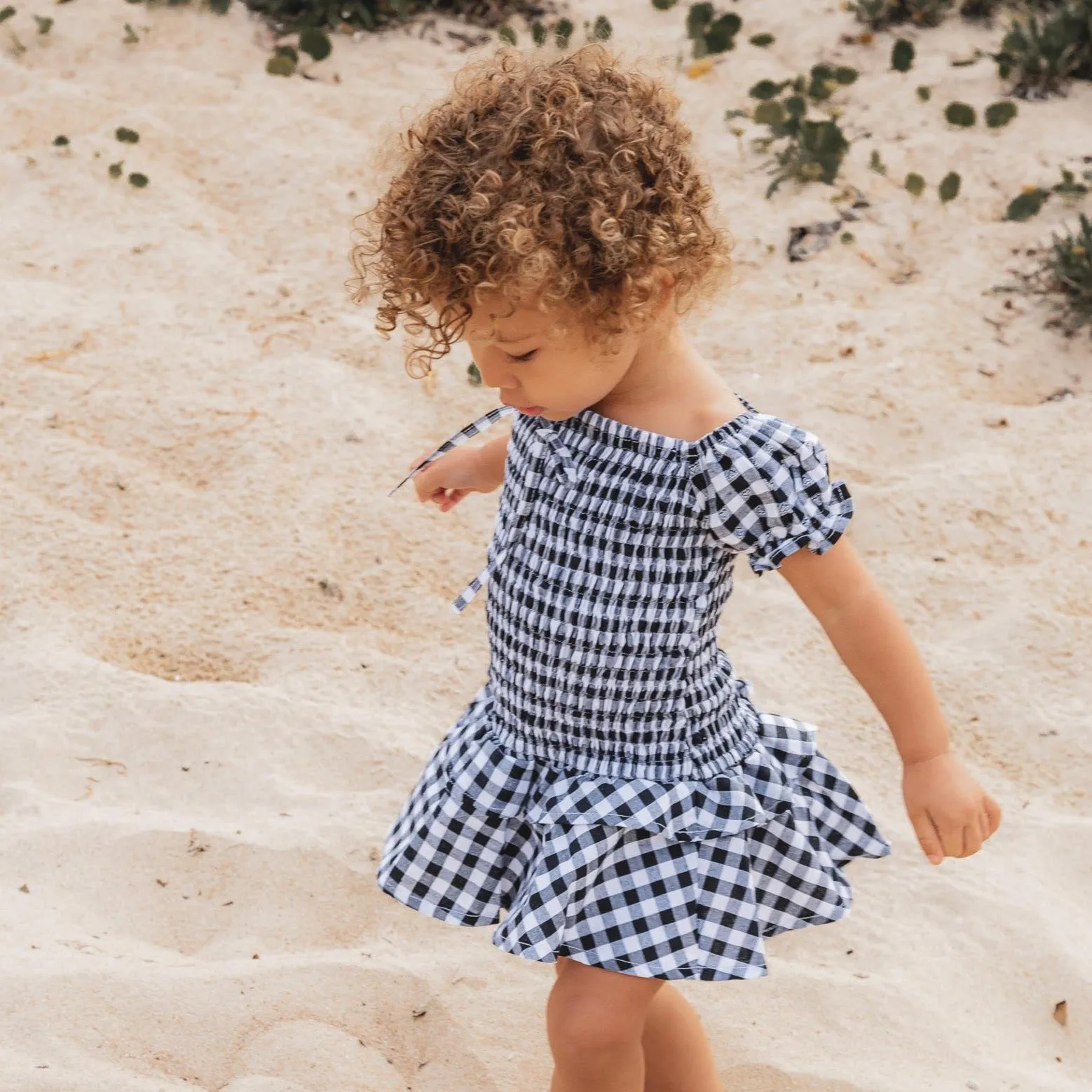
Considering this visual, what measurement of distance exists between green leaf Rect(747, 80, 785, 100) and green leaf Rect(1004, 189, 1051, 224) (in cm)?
83

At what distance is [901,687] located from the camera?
173cm

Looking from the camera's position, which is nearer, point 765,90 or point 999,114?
point 999,114

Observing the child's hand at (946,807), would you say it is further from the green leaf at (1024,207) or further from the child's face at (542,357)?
the green leaf at (1024,207)

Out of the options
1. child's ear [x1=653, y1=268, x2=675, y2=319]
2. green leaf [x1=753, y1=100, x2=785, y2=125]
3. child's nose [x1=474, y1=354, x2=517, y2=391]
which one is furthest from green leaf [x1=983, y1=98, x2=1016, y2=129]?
child's nose [x1=474, y1=354, x2=517, y2=391]

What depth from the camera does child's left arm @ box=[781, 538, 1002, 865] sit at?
5.62ft

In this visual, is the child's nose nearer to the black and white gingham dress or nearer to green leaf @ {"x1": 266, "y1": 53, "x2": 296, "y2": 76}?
the black and white gingham dress

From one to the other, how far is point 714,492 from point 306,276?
7.73ft

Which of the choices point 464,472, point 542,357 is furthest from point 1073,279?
point 542,357

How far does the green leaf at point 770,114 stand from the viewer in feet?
13.9

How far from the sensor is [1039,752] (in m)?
2.72

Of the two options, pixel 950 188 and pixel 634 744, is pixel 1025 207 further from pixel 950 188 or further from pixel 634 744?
pixel 634 744

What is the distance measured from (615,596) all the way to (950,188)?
98.3 inches

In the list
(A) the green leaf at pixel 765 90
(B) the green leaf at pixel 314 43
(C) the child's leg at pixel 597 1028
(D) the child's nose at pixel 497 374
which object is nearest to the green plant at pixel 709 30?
(A) the green leaf at pixel 765 90

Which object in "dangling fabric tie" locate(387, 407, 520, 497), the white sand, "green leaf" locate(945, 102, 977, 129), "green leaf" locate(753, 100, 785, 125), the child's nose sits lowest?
the white sand
